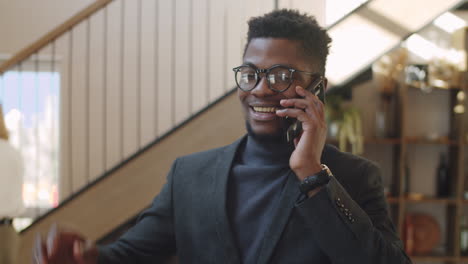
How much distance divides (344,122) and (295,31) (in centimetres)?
272

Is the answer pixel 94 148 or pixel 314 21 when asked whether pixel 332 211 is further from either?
pixel 94 148

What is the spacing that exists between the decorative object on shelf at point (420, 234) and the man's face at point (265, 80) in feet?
10.0

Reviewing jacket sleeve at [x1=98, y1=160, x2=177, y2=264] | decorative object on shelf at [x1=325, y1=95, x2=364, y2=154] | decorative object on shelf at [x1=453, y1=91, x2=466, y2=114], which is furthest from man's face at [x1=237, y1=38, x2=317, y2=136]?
decorative object on shelf at [x1=453, y1=91, x2=466, y2=114]

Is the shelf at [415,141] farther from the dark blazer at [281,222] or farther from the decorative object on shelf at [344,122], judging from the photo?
the dark blazer at [281,222]

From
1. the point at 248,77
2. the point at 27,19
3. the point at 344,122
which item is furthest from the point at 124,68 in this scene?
the point at 248,77

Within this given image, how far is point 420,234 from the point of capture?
12.0 ft

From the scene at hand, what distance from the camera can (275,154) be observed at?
1036mm

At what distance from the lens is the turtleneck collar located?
40.6 inches

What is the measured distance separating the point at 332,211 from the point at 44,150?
3942 millimetres

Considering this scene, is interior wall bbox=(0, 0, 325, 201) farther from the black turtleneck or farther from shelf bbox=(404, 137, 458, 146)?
the black turtleneck

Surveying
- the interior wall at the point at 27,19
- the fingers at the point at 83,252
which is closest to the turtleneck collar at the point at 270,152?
the fingers at the point at 83,252

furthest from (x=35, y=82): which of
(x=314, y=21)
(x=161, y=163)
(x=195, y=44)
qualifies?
(x=314, y=21)

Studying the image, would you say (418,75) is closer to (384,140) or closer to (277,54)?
(384,140)

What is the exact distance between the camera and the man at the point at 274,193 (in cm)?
88
